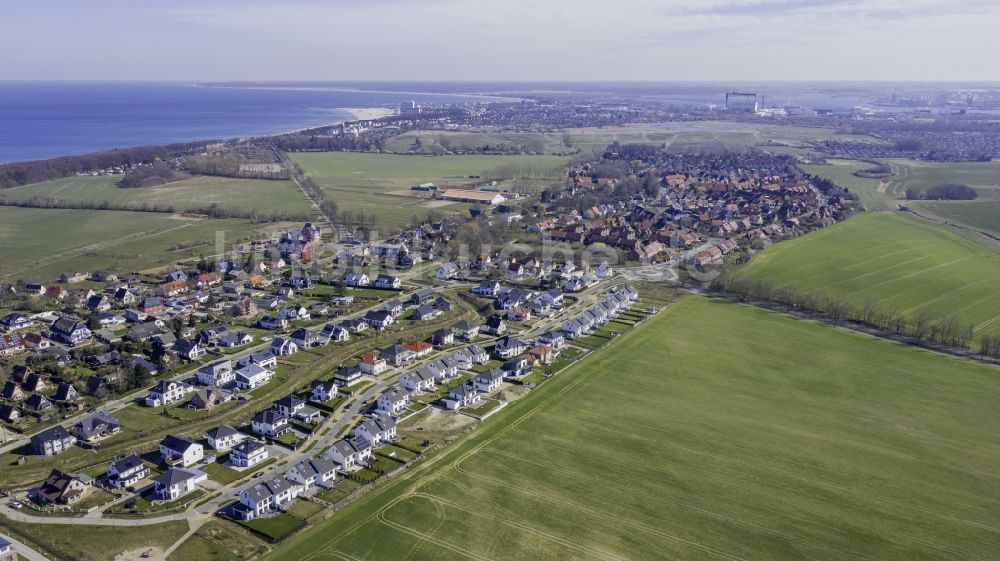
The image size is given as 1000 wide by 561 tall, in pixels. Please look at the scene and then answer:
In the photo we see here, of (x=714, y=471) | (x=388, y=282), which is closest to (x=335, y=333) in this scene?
(x=388, y=282)

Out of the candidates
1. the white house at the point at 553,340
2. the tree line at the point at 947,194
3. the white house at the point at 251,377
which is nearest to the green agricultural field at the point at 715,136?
the tree line at the point at 947,194

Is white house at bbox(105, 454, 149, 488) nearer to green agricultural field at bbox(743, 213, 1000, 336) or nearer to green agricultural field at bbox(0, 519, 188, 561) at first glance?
green agricultural field at bbox(0, 519, 188, 561)

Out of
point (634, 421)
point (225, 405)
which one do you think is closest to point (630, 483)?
point (634, 421)

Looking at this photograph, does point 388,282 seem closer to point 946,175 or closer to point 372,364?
point 372,364

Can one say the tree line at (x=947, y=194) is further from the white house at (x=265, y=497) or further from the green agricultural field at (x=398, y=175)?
the white house at (x=265, y=497)

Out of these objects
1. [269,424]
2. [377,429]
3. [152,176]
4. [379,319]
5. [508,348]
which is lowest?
[269,424]

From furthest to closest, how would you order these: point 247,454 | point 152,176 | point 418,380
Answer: point 152,176
point 418,380
point 247,454

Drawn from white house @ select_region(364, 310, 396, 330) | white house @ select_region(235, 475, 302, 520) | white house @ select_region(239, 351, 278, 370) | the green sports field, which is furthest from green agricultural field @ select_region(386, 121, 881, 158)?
white house @ select_region(235, 475, 302, 520)
